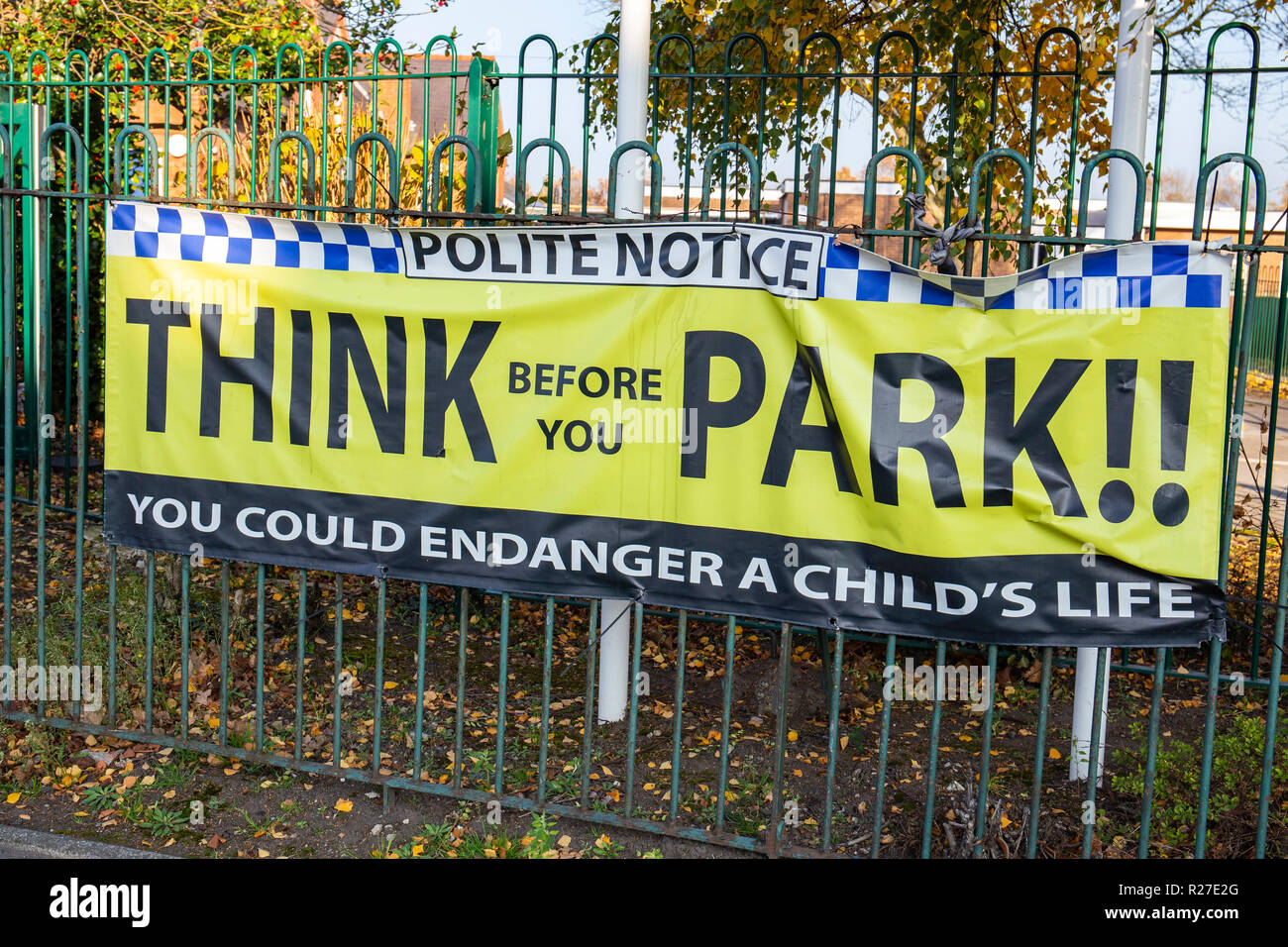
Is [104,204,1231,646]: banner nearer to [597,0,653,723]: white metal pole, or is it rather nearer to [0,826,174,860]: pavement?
[597,0,653,723]: white metal pole

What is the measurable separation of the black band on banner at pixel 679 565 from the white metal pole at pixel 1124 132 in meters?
0.95

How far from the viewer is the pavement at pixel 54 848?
12.8 feet

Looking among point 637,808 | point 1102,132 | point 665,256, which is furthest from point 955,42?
point 637,808

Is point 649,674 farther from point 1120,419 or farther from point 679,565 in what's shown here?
point 1120,419

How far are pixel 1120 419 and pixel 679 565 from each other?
1.46m

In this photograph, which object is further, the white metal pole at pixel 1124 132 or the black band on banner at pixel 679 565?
the white metal pole at pixel 1124 132

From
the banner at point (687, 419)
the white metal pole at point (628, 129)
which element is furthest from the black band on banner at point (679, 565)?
the white metal pole at point (628, 129)

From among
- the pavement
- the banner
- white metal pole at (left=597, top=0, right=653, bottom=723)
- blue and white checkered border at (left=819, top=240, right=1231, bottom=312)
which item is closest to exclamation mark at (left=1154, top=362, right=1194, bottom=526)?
the banner

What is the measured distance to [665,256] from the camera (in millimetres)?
3674

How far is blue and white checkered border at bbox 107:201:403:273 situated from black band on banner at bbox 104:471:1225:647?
2.75 feet

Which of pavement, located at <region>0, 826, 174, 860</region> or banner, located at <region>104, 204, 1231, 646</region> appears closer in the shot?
banner, located at <region>104, 204, 1231, 646</region>

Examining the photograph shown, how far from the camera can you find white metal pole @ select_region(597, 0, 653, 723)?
4.39 meters

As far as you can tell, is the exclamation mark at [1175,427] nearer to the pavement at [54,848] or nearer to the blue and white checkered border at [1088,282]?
the blue and white checkered border at [1088,282]

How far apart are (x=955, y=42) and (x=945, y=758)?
4.14 meters
